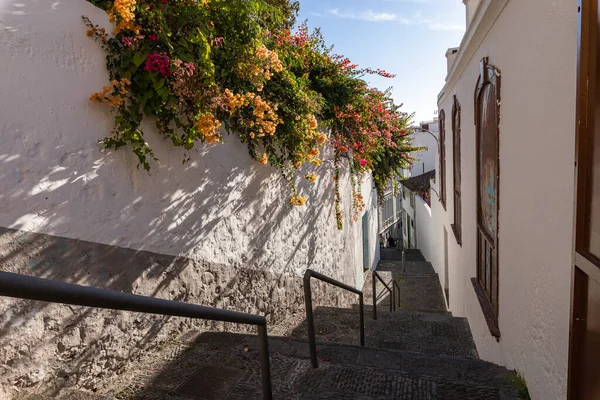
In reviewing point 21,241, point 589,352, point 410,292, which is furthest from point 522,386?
point 410,292

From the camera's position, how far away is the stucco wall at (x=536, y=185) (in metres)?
2.08

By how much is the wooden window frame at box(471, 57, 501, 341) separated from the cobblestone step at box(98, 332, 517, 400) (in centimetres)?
68

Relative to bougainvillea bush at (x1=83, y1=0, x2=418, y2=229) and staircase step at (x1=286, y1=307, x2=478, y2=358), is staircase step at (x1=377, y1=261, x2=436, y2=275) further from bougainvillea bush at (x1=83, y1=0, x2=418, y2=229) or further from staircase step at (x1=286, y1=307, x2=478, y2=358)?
bougainvillea bush at (x1=83, y1=0, x2=418, y2=229)

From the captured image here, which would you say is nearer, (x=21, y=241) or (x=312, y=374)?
Result: (x=21, y=241)

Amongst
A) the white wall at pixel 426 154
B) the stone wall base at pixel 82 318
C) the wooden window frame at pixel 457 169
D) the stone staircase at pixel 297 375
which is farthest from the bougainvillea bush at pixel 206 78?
the white wall at pixel 426 154

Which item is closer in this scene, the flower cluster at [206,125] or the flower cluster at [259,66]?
the flower cluster at [206,125]

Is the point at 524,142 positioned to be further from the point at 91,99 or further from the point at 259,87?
the point at 91,99

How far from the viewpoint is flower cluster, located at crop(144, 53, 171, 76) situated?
3.04 m

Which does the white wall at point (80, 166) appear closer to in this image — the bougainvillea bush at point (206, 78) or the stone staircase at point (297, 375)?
the bougainvillea bush at point (206, 78)

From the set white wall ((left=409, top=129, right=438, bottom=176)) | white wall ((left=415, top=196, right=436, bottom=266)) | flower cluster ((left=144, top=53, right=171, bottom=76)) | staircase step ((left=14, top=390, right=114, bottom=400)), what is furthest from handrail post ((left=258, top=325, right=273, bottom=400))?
white wall ((left=409, top=129, right=438, bottom=176))

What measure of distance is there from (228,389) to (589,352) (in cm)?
212

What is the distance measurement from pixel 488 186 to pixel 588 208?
104 inches

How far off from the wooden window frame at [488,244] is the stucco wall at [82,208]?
102 inches

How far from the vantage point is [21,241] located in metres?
2.37
